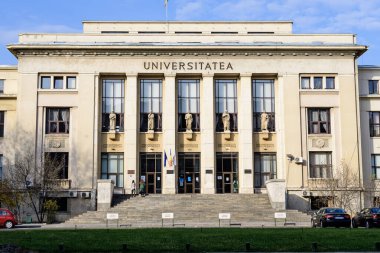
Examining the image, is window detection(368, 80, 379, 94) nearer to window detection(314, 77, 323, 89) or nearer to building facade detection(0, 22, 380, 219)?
building facade detection(0, 22, 380, 219)

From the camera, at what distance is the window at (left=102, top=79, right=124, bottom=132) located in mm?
53250

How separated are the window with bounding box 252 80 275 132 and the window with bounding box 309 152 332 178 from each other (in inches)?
173

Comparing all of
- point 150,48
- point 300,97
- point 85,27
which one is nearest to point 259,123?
point 300,97

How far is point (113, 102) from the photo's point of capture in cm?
5362

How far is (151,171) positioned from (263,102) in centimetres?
1180

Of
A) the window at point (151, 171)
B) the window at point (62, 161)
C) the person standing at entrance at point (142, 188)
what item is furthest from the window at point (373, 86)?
the window at point (62, 161)

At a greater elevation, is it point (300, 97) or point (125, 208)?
point (300, 97)

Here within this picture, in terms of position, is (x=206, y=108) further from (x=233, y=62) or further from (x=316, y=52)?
(x=316, y=52)

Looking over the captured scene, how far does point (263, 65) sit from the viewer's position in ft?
177

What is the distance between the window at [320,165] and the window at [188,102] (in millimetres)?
10494

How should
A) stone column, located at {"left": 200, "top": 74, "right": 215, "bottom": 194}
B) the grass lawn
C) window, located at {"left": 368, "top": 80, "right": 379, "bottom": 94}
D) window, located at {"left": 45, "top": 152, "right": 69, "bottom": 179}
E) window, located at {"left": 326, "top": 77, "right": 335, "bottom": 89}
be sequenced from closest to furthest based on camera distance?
the grass lawn
window, located at {"left": 45, "top": 152, "right": 69, "bottom": 179}
stone column, located at {"left": 200, "top": 74, "right": 215, "bottom": 194}
window, located at {"left": 326, "top": 77, "right": 335, "bottom": 89}
window, located at {"left": 368, "top": 80, "right": 379, "bottom": 94}

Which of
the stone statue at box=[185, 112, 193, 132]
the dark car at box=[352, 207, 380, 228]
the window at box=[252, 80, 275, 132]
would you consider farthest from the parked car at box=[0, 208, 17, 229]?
the window at box=[252, 80, 275, 132]

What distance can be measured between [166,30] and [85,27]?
8.23 meters

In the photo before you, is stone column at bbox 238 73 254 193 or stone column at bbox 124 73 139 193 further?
stone column at bbox 238 73 254 193
